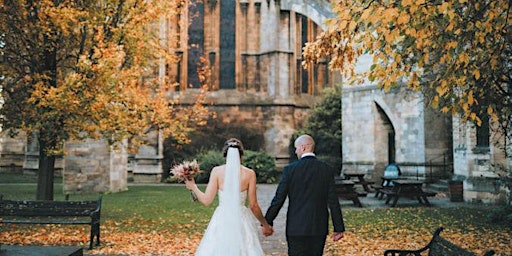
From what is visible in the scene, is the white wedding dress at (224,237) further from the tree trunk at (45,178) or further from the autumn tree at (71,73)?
the tree trunk at (45,178)

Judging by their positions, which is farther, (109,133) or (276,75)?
(276,75)

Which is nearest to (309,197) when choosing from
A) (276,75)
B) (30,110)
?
(30,110)

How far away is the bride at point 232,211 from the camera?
4.92 meters

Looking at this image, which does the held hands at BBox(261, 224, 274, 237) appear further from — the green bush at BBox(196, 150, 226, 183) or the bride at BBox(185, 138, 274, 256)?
the green bush at BBox(196, 150, 226, 183)

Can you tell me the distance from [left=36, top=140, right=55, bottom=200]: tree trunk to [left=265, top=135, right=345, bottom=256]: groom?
28.8 feet

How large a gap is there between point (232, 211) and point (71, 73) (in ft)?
25.1

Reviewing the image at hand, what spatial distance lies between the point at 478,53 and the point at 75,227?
8.31m

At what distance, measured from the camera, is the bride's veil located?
16.3 feet

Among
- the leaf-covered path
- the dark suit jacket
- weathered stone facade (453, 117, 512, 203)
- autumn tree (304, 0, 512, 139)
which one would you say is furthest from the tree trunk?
weathered stone facade (453, 117, 512, 203)

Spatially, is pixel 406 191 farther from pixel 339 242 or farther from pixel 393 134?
pixel 393 134

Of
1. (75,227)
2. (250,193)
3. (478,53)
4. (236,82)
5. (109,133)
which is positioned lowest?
(75,227)

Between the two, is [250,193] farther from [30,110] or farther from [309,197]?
[30,110]

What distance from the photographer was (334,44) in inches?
308

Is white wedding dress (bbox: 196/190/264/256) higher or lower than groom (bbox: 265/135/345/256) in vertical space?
lower
